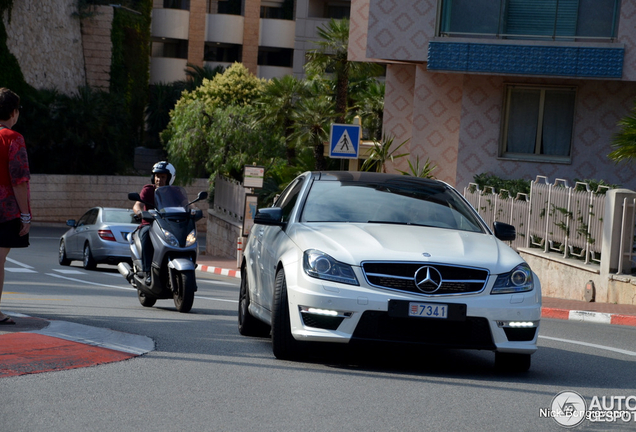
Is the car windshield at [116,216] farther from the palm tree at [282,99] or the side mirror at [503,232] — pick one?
the palm tree at [282,99]

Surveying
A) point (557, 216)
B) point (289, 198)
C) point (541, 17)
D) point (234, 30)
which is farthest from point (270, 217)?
point (234, 30)

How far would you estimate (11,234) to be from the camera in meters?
7.88

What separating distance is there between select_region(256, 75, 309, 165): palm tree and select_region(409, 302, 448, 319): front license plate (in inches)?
1145

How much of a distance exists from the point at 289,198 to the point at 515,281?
2.63 meters

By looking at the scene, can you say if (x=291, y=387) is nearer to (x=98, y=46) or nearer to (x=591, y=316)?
(x=591, y=316)

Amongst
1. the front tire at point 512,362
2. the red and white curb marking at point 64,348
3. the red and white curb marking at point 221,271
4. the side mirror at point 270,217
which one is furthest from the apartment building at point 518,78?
the red and white curb marking at point 64,348

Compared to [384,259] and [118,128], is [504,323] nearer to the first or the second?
[384,259]

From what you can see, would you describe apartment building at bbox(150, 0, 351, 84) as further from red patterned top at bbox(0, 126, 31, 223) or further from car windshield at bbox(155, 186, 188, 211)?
red patterned top at bbox(0, 126, 31, 223)

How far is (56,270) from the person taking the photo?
20969 mm

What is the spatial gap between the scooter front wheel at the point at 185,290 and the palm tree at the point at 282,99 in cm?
2496

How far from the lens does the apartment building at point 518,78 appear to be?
71.2ft

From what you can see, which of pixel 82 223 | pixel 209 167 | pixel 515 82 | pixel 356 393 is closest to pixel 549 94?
pixel 515 82

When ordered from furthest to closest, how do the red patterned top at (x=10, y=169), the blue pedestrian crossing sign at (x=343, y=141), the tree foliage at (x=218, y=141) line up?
the tree foliage at (x=218, y=141), the blue pedestrian crossing sign at (x=343, y=141), the red patterned top at (x=10, y=169)

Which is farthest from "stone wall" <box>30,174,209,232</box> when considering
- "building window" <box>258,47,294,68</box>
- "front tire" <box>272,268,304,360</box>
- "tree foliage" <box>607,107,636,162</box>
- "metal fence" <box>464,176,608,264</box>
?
"front tire" <box>272,268,304,360</box>
